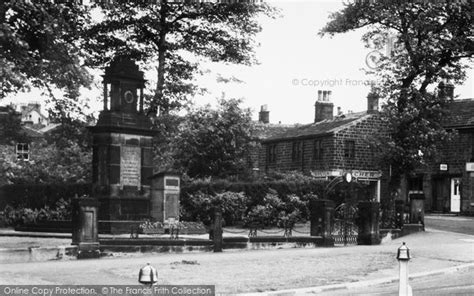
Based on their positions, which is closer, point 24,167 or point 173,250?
point 173,250

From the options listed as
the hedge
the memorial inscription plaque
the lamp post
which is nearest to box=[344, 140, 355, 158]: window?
the hedge

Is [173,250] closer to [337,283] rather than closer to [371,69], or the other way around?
[337,283]

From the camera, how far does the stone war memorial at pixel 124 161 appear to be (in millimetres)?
27969

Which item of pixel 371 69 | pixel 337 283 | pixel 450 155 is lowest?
pixel 337 283

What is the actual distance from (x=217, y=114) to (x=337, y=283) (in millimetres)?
37246

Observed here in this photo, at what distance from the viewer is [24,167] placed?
54.0 meters

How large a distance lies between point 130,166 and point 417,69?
55.0 ft

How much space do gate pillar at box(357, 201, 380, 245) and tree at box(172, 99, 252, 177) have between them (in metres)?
23.7

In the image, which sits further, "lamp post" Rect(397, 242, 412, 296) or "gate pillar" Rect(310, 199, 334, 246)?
"gate pillar" Rect(310, 199, 334, 246)

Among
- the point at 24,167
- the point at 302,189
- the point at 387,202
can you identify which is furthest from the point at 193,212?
the point at 24,167

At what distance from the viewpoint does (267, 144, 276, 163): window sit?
213ft

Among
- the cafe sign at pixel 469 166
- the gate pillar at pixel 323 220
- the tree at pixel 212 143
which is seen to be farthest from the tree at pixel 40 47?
the cafe sign at pixel 469 166

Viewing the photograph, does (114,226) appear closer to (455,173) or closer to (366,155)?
(455,173)

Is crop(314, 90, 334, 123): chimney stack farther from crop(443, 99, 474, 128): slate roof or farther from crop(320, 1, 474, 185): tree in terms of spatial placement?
crop(320, 1, 474, 185): tree
